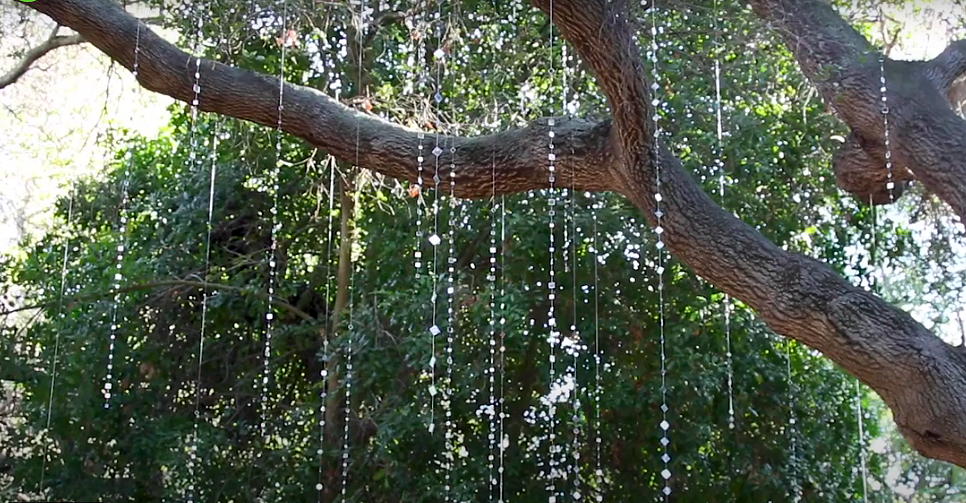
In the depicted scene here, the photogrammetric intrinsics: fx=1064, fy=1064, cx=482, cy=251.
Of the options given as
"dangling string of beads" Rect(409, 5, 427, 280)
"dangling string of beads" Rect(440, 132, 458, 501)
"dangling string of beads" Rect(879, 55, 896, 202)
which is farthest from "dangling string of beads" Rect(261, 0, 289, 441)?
"dangling string of beads" Rect(879, 55, 896, 202)

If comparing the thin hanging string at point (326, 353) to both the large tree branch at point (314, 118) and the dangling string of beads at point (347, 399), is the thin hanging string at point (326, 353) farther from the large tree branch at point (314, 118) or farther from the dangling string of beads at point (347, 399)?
the large tree branch at point (314, 118)

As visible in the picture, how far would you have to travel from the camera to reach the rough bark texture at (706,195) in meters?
2.96

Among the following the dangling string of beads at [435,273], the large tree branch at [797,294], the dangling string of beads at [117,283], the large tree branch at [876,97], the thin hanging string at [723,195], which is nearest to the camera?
the large tree branch at [797,294]

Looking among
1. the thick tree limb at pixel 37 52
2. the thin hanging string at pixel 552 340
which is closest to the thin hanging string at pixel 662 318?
the thin hanging string at pixel 552 340

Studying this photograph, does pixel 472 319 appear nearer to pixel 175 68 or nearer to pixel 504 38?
pixel 504 38

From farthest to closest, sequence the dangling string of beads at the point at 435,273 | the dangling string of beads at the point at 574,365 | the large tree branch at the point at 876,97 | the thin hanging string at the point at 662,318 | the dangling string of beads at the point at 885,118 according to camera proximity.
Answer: the dangling string of beads at the point at 574,365 → the dangling string of beads at the point at 435,273 → the thin hanging string at the point at 662,318 → the dangling string of beads at the point at 885,118 → the large tree branch at the point at 876,97

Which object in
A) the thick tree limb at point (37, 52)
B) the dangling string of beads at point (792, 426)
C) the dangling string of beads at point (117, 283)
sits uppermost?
the thick tree limb at point (37, 52)

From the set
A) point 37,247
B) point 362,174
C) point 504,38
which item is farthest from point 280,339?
point 504,38

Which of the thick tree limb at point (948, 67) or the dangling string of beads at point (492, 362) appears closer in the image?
the thick tree limb at point (948, 67)

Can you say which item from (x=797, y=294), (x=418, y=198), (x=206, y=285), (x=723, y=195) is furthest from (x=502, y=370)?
(x=797, y=294)

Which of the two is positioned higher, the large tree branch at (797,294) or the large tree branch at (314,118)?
the large tree branch at (314,118)

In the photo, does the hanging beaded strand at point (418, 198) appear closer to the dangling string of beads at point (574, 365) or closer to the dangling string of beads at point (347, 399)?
the dangling string of beads at point (347, 399)

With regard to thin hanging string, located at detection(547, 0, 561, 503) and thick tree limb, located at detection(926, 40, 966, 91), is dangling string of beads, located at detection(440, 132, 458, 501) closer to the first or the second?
thin hanging string, located at detection(547, 0, 561, 503)

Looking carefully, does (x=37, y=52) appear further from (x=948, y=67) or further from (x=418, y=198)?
(x=948, y=67)
